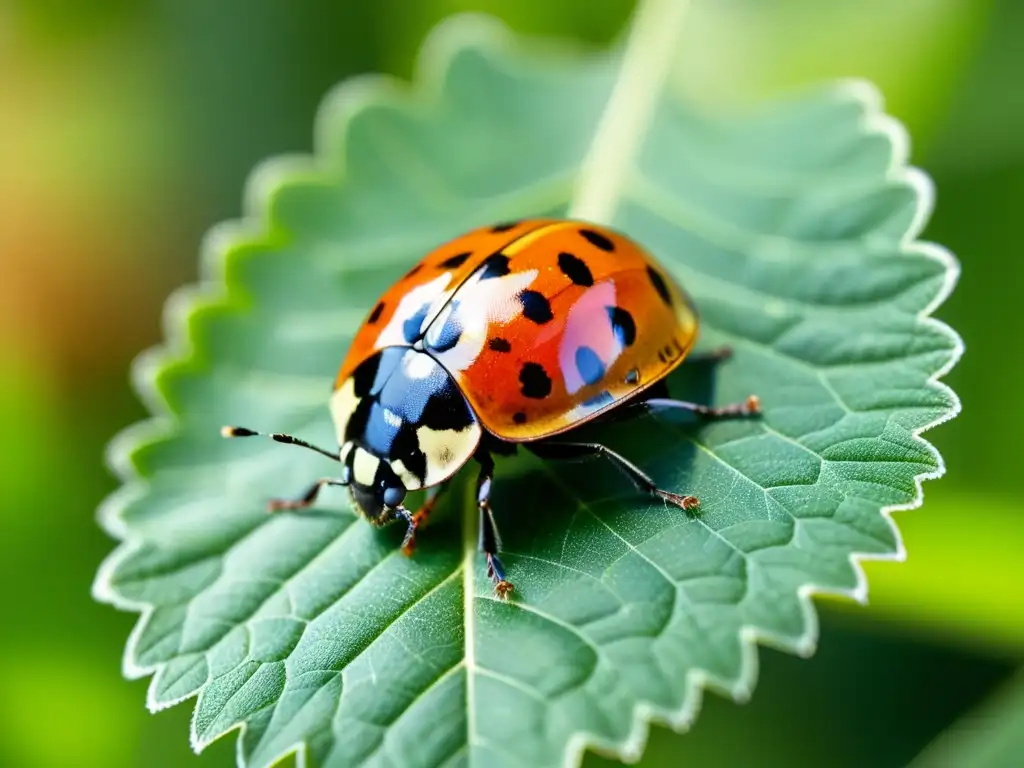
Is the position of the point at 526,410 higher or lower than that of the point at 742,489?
higher

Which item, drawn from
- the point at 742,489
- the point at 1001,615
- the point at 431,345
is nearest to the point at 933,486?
the point at 1001,615

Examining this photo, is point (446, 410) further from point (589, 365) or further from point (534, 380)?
point (589, 365)

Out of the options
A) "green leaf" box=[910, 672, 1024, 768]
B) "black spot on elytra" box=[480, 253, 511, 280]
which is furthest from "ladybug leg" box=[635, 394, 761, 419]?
"green leaf" box=[910, 672, 1024, 768]

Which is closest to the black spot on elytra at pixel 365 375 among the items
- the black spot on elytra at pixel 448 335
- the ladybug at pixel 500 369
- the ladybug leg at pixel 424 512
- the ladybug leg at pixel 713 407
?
the ladybug at pixel 500 369

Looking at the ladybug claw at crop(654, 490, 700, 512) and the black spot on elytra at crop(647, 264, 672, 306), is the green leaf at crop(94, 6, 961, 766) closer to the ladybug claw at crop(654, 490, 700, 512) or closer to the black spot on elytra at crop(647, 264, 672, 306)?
the ladybug claw at crop(654, 490, 700, 512)

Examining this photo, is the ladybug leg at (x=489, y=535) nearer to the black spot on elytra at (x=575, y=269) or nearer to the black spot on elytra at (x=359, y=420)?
the black spot on elytra at (x=359, y=420)

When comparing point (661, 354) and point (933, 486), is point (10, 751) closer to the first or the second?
point (661, 354)
